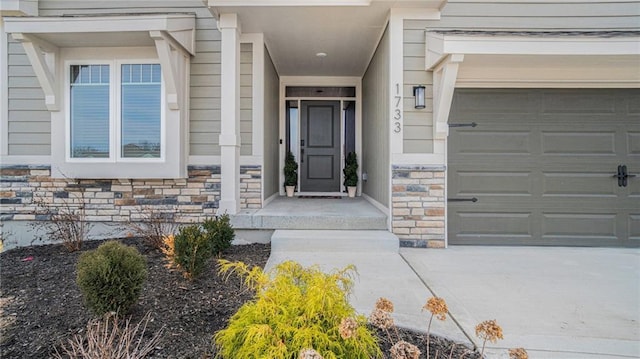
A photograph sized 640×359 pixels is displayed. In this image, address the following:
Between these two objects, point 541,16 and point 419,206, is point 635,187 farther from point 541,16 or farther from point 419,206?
point 419,206

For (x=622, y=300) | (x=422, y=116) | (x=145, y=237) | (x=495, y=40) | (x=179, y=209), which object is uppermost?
(x=495, y=40)

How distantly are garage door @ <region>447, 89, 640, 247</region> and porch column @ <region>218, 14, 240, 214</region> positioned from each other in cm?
266

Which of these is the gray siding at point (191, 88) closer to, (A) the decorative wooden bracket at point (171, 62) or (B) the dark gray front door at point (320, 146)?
(A) the decorative wooden bracket at point (171, 62)

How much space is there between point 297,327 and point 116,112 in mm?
3973

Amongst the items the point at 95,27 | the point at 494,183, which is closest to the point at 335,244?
the point at 494,183

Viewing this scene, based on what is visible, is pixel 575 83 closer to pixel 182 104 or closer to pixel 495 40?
pixel 495 40

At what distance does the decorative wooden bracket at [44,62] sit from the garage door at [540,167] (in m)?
4.94

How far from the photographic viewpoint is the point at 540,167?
4.09 meters

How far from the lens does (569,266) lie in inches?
130

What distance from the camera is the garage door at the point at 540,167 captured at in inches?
160

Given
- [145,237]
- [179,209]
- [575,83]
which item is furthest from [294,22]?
[575,83]

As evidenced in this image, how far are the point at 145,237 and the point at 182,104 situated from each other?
1.66 metres

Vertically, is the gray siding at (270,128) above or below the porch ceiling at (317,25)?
below

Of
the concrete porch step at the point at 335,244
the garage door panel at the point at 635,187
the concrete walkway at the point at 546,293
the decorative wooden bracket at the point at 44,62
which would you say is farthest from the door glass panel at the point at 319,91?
the garage door panel at the point at 635,187
